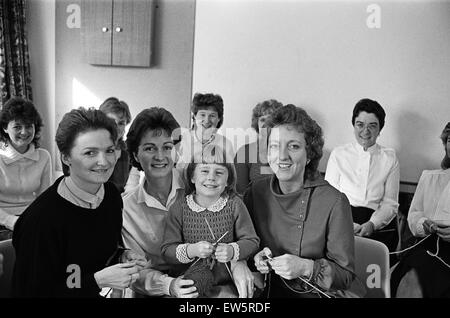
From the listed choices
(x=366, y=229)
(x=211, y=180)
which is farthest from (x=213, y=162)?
(x=366, y=229)

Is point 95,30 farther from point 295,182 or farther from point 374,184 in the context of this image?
point 374,184

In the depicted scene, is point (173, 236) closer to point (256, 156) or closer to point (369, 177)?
point (256, 156)

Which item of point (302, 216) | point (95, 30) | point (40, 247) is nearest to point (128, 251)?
point (40, 247)

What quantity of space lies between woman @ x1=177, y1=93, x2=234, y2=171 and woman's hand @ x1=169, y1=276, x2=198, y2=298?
34 centimetres

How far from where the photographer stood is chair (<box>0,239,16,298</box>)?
105 centimetres

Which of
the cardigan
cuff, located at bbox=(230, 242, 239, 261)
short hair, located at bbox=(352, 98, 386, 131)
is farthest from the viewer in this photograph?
short hair, located at bbox=(352, 98, 386, 131)

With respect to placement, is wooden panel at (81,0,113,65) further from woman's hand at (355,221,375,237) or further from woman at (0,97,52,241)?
woman's hand at (355,221,375,237)

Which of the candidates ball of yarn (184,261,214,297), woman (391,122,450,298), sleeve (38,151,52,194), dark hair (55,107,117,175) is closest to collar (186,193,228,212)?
ball of yarn (184,261,214,297)

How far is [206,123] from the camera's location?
1.19 m

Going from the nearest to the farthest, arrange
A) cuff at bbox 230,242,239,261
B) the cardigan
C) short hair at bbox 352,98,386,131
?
the cardigan < cuff at bbox 230,242,239,261 < short hair at bbox 352,98,386,131

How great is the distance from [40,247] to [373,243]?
0.81 metres

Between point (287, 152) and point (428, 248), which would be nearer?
point (287, 152)

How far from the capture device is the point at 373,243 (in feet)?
3.77

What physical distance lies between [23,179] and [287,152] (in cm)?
66
